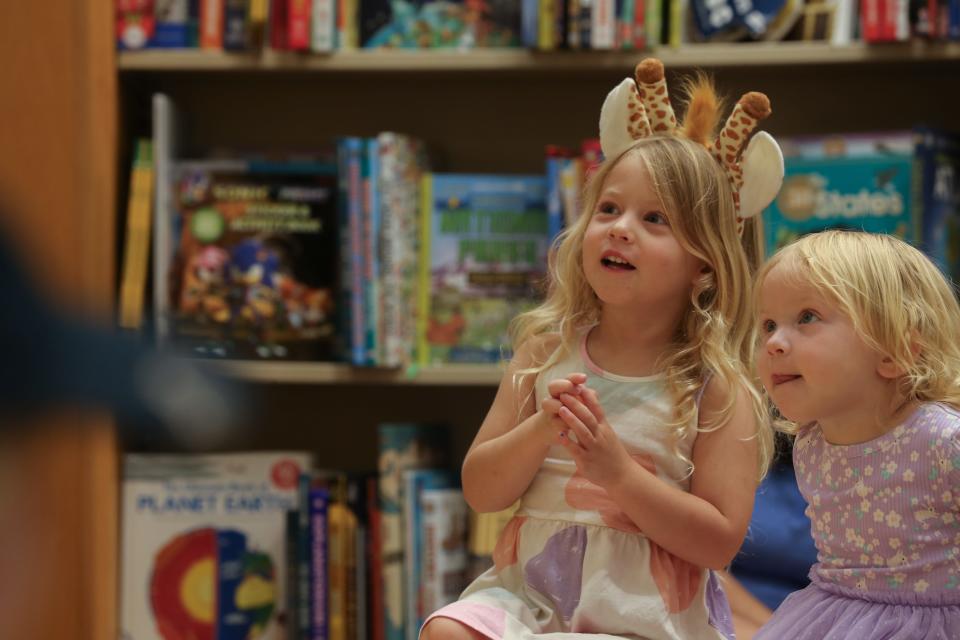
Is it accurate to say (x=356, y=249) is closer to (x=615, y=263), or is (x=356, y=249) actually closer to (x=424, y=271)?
(x=424, y=271)

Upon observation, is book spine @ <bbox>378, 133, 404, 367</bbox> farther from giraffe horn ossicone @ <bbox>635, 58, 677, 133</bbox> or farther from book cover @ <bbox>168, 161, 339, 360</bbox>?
giraffe horn ossicone @ <bbox>635, 58, 677, 133</bbox>

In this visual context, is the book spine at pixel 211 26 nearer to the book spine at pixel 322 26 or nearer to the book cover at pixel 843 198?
the book spine at pixel 322 26

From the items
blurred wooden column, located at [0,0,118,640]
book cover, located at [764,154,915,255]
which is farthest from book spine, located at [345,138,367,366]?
blurred wooden column, located at [0,0,118,640]

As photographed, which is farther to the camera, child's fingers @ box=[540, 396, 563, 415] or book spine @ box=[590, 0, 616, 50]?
book spine @ box=[590, 0, 616, 50]

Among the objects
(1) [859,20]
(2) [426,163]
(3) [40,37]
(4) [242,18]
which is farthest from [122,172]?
(3) [40,37]

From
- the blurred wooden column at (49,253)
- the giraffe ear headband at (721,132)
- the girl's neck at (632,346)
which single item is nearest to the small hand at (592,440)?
the girl's neck at (632,346)

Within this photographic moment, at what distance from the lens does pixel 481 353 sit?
1586mm

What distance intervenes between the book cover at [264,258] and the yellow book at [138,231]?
5 cm

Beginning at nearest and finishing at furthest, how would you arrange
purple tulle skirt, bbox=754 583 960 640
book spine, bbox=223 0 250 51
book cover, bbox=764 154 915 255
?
1. purple tulle skirt, bbox=754 583 960 640
2. book cover, bbox=764 154 915 255
3. book spine, bbox=223 0 250 51

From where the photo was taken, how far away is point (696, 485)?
87 centimetres

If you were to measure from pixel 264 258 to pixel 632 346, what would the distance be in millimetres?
805

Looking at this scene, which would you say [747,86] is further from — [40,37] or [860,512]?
[40,37]

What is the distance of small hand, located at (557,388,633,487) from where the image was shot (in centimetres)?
79

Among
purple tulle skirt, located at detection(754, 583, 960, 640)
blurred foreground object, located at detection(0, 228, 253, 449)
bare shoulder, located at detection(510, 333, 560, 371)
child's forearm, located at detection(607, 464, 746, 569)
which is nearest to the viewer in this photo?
blurred foreground object, located at detection(0, 228, 253, 449)
